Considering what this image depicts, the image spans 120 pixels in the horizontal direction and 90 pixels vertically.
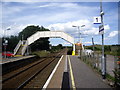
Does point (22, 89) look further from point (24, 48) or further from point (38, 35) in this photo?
point (24, 48)

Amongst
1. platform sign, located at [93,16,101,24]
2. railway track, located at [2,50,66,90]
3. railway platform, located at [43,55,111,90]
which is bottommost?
railway track, located at [2,50,66,90]

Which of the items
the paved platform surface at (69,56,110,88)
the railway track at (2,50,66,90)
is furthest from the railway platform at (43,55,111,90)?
the railway track at (2,50,66,90)

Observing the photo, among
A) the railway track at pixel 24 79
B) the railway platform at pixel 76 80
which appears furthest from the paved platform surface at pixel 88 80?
the railway track at pixel 24 79

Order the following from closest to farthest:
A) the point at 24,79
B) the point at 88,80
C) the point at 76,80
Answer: the point at 88,80 < the point at 76,80 < the point at 24,79

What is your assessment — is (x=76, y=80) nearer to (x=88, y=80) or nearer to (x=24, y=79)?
(x=88, y=80)

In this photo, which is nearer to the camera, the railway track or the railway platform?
the railway platform

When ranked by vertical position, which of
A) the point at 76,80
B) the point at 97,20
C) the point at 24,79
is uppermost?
the point at 97,20

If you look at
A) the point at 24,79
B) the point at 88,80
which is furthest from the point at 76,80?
the point at 24,79

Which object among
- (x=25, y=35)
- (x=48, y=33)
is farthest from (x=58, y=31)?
(x=25, y=35)

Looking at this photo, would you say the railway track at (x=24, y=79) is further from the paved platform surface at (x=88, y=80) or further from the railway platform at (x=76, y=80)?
the paved platform surface at (x=88, y=80)

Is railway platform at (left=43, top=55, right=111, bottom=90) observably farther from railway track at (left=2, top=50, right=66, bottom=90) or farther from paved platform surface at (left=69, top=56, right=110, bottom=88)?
railway track at (left=2, top=50, right=66, bottom=90)

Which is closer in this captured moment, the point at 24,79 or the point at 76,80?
the point at 76,80

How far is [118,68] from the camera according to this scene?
8.11 meters

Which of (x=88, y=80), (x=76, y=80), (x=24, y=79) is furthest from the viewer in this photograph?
(x=24, y=79)
